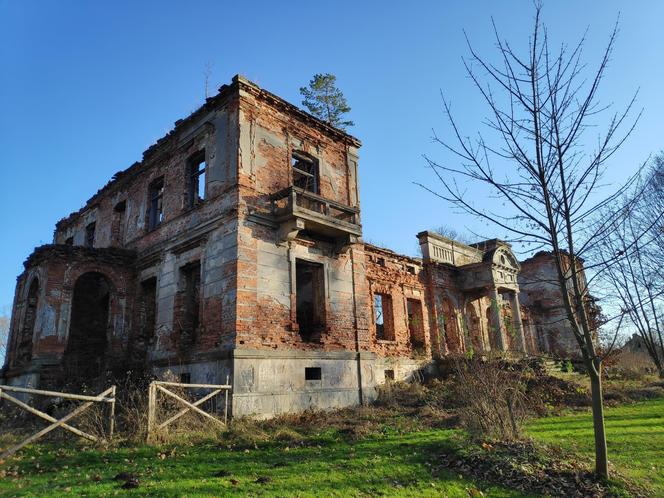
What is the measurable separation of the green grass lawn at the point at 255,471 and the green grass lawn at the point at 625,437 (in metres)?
2.17

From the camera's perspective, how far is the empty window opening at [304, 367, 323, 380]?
1351 cm

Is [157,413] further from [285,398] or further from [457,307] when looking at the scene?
[457,307]

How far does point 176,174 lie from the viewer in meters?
16.3

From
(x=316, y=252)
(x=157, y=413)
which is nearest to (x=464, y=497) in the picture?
(x=157, y=413)

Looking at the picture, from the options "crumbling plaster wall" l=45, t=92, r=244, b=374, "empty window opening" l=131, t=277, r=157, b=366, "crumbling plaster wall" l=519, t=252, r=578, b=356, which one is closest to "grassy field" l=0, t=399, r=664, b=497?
"crumbling plaster wall" l=45, t=92, r=244, b=374

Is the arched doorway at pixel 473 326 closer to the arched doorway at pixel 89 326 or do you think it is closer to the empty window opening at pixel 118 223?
the arched doorway at pixel 89 326

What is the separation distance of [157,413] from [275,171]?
8.08 metres

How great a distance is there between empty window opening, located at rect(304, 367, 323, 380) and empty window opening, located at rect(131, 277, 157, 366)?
5.81 m

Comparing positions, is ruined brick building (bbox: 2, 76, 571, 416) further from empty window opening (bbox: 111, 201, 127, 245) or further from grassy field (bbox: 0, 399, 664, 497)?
grassy field (bbox: 0, 399, 664, 497)

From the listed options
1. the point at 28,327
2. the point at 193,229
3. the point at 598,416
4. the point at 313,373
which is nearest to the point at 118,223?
the point at 28,327

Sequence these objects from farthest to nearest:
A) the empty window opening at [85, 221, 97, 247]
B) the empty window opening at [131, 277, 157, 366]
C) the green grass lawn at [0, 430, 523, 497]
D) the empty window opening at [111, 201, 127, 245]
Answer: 1. the empty window opening at [85, 221, 97, 247]
2. the empty window opening at [111, 201, 127, 245]
3. the empty window opening at [131, 277, 157, 366]
4. the green grass lawn at [0, 430, 523, 497]

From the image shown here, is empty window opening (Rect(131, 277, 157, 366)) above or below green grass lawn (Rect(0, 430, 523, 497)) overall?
above

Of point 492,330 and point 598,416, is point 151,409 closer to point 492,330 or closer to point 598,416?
point 598,416

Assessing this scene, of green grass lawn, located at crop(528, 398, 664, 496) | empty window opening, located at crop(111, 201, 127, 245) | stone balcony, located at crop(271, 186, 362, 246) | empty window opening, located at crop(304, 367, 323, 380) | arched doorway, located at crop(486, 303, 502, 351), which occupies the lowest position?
green grass lawn, located at crop(528, 398, 664, 496)
